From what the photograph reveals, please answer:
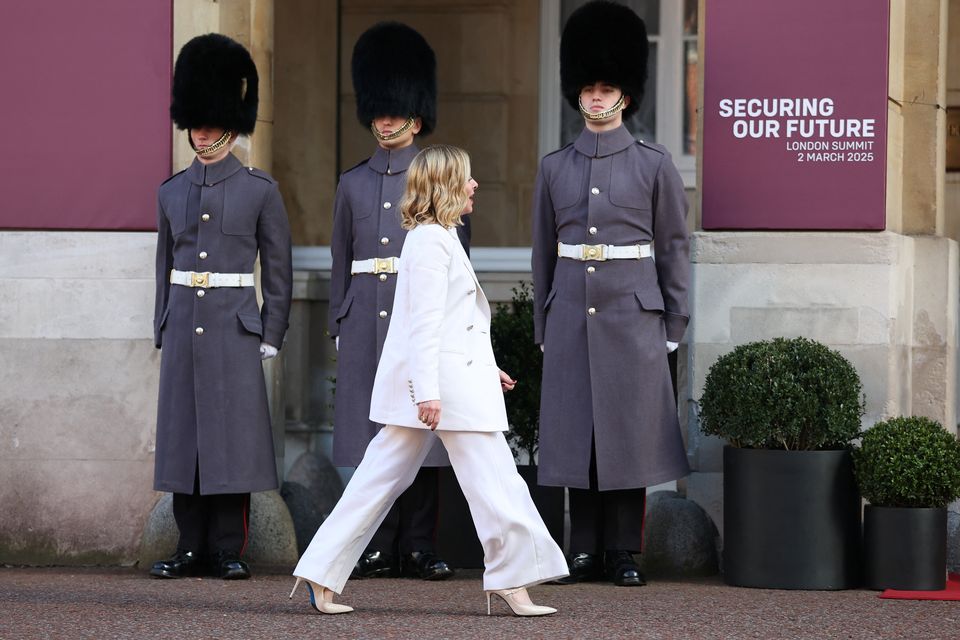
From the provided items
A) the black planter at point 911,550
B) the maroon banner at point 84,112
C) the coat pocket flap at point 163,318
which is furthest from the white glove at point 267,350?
the black planter at point 911,550

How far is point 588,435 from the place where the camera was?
21.9 feet

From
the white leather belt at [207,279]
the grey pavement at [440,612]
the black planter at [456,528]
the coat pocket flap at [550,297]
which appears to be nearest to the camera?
the grey pavement at [440,612]

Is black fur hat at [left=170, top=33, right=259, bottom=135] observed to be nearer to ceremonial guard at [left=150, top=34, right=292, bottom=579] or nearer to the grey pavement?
ceremonial guard at [left=150, top=34, right=292, bottom=579]

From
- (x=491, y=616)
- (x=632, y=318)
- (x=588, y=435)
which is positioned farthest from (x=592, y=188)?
(x=491, y=616)

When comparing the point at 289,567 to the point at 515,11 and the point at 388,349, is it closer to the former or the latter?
the point at 388,349

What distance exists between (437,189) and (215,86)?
1729 mm

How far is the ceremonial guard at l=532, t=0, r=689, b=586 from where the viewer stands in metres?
6.64

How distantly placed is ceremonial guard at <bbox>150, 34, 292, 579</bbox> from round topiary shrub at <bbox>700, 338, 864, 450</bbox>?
70.4 inches

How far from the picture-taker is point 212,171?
696 centimetres

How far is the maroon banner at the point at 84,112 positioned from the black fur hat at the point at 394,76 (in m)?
1.01

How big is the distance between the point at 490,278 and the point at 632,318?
2532 millimetres

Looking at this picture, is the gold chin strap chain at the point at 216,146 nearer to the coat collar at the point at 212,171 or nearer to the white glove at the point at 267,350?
the coat collar at the point at 212,171

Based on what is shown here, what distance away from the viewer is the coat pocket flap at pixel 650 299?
21.7ft

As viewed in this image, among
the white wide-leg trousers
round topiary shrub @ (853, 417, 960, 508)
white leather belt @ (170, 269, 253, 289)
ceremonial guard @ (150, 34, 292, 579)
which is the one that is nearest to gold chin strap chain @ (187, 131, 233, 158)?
ceremonial guard @ (150, 34, 292, 579)
